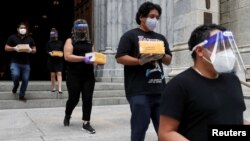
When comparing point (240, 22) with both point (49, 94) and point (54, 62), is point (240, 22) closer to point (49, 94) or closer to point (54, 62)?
point (54, 62)

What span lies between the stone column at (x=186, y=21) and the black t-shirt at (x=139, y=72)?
595cm

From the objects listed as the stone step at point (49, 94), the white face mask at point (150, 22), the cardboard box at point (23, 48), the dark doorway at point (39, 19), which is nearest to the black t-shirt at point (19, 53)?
the cardboard box at point (23, 48)

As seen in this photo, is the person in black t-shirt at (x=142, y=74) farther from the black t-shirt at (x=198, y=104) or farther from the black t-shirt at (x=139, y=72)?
the black t-shirt at (x=198, y=104)

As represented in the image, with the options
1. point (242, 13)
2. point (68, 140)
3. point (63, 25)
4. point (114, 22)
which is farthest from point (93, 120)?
point (63, 25)

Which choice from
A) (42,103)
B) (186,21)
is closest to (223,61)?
(42,103)

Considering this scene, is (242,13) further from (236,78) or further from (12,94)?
(236,78)

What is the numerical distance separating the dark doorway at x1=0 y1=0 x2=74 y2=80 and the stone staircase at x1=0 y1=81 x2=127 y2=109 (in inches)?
487

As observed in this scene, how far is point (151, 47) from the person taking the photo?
4105 mm

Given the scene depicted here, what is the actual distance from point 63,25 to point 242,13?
53.3ft

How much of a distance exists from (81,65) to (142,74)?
7.23 ft

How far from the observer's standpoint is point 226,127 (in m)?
1.98

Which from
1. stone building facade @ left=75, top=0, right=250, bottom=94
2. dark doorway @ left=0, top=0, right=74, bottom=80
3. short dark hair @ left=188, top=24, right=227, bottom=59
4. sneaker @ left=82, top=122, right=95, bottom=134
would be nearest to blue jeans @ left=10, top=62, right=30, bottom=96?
sneaker @ left=82, top=122, right=95, bottom=134

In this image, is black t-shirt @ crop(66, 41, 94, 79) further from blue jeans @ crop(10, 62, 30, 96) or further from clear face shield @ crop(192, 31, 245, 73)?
clear face shield @ crop(192, 31, 245, 73)

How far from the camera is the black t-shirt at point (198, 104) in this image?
217cm
